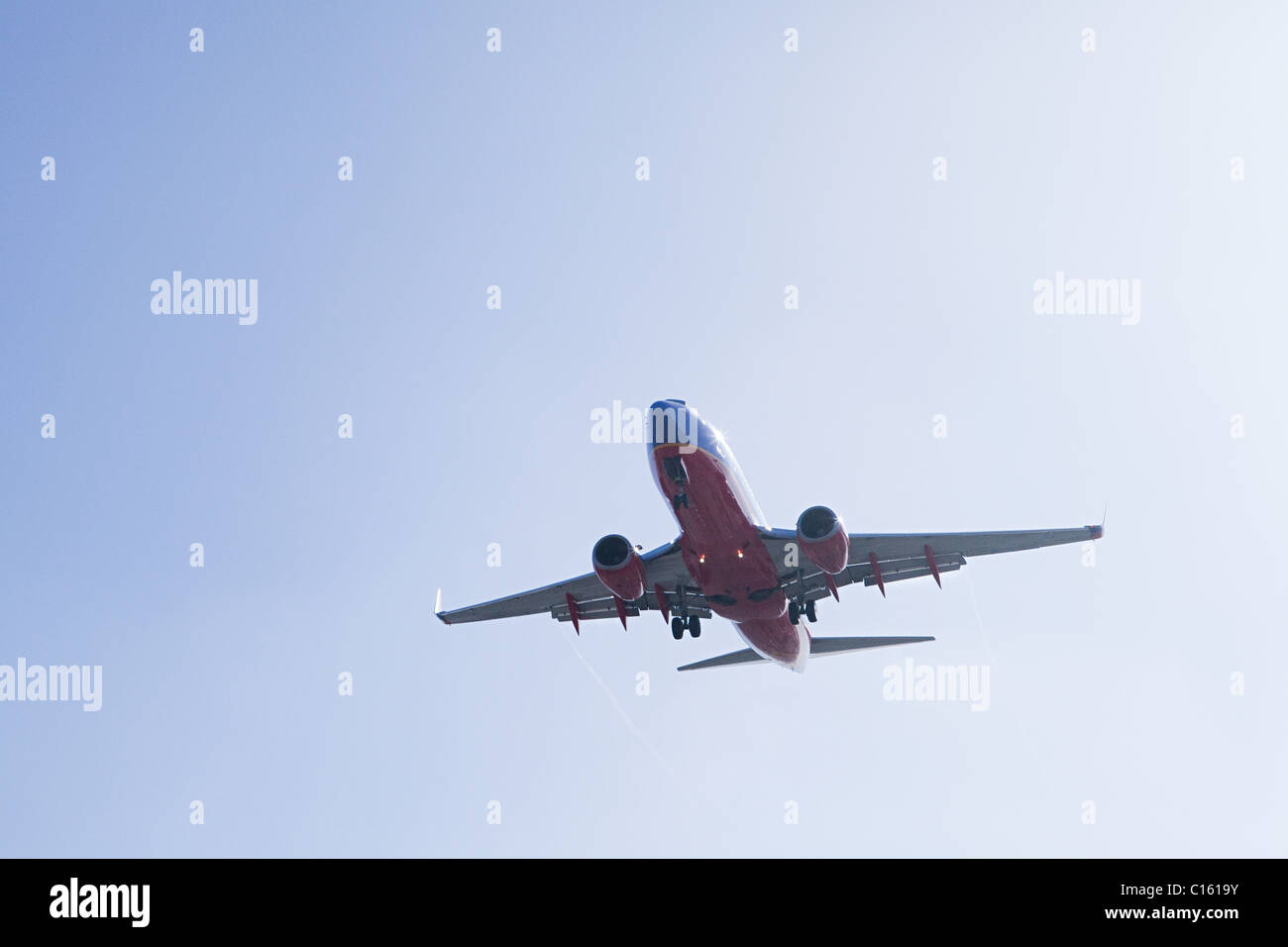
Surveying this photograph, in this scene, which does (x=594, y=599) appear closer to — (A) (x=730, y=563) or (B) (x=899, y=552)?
(A) (x=730, y=563)

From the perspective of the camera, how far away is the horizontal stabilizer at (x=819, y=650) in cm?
4294

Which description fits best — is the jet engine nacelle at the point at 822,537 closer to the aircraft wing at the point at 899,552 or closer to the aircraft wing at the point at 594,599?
the aircraft wing at the point at 899,552

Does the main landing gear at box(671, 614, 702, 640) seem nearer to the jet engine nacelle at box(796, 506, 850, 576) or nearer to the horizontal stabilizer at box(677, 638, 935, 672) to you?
the horizontal stabilizer at box(677, 638, 935, 672)

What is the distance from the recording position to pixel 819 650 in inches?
1725

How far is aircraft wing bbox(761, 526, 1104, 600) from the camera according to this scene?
121 ft

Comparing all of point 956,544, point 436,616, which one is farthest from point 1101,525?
point 436,616

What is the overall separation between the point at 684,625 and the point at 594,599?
396 cm

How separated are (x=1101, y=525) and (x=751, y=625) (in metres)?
11.1

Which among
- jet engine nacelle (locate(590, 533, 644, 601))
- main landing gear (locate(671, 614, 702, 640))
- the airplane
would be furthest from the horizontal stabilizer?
jet engine nacelle (locate(590, 533, 644, 601))

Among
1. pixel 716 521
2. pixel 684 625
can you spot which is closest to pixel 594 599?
pixel 684 625

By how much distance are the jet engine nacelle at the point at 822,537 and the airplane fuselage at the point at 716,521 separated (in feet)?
5.08

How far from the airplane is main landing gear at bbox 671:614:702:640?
0.11ft

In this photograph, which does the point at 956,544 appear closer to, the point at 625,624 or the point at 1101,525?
the point at 1101,525

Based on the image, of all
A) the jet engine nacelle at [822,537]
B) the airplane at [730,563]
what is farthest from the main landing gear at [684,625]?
the jet engine nacelle at [822,537]
